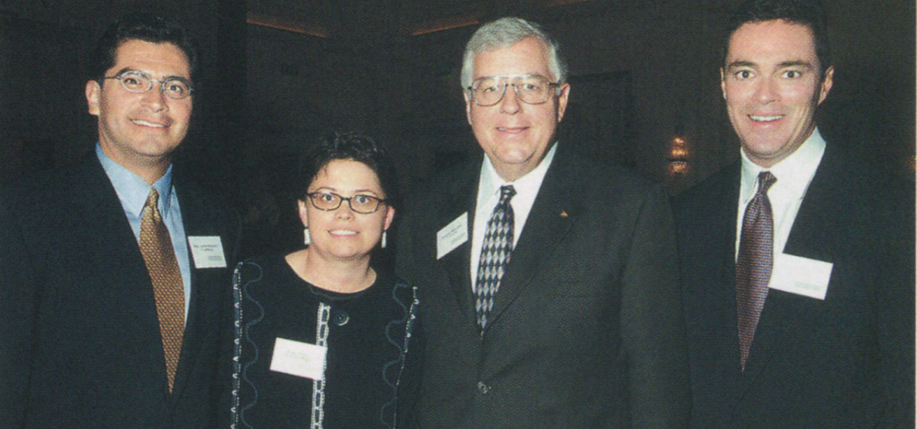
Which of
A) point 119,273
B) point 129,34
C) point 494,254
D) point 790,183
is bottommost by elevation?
point 119,273

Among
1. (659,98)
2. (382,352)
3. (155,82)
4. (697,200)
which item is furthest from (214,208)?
(659,98)

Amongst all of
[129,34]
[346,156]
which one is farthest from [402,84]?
[346,156]

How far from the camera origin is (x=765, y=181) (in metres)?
1.92

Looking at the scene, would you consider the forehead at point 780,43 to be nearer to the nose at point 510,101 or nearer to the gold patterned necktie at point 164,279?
the nose at point 510,101

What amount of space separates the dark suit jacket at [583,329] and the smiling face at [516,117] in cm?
17

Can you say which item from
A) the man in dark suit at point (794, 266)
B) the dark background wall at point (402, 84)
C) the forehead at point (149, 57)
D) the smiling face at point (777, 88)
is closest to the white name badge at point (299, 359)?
the forehead at point (149, 57)

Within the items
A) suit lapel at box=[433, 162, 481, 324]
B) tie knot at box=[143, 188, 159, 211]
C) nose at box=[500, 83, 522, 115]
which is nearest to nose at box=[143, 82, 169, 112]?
tie knot at box=[143, 188, 159, 211]

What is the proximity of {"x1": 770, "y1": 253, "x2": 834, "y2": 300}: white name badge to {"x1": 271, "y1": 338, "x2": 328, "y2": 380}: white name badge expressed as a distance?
1282 millimetres

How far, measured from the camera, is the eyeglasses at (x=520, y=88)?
1.82 meters

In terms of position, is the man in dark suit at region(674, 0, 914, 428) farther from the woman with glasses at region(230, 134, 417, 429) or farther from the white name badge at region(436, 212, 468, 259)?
the woman with glasses at region(230, 134, 417, 429)

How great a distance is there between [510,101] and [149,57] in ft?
3.48

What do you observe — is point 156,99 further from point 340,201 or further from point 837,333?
point 837,333

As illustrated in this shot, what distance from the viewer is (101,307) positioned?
1.75 meters

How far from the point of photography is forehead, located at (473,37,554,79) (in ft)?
5.95
